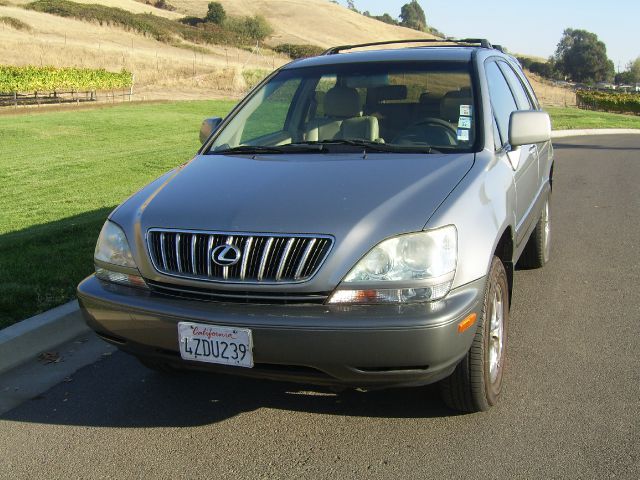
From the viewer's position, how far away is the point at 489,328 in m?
3.54

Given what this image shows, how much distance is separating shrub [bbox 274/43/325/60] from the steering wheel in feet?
263

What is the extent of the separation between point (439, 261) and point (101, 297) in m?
1.59

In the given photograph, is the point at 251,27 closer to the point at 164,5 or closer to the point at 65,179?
the point at 164,5

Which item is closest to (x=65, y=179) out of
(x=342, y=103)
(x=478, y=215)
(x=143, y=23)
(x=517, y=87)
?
(x=342, y=103)

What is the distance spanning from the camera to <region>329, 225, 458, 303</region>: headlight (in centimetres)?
311

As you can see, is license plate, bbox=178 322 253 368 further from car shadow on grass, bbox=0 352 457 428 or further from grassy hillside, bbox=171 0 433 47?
grassy hillside, bbox=171 0 433 47

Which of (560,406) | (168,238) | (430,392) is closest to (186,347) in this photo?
(168,238)

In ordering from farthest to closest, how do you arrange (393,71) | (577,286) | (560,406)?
(577,286), (393,71), (560,406)

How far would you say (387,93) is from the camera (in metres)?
4.83

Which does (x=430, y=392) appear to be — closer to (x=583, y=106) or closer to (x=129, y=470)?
(x=129, y=470)

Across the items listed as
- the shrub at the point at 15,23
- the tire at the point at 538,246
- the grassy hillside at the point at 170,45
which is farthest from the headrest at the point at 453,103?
the shrub at the point at 15,23

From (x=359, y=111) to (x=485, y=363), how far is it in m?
1.99

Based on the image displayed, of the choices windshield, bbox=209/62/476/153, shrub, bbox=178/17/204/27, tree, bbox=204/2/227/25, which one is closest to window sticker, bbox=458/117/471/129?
windshield, bbox=209/62/476/153

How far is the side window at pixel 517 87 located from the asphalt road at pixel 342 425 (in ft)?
5.73
